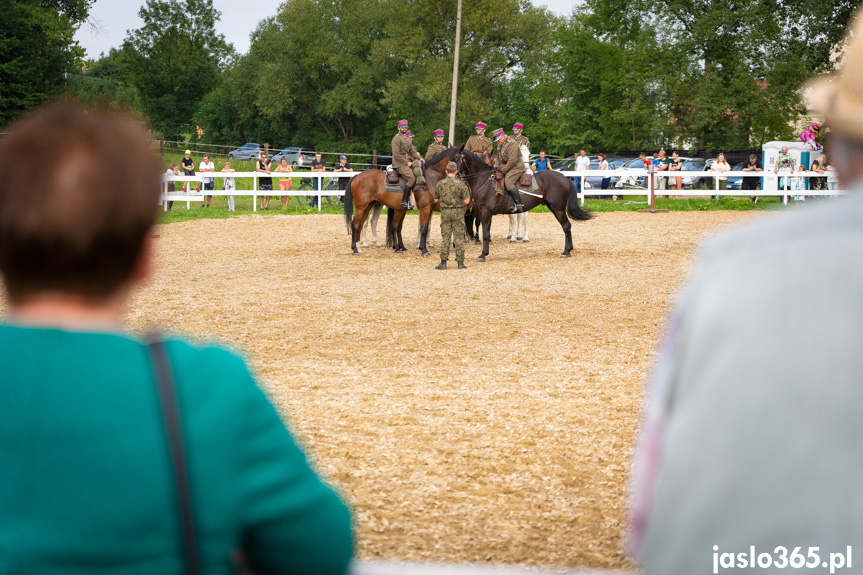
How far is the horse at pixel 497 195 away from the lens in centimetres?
1587

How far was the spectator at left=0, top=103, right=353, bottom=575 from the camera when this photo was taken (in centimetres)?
116

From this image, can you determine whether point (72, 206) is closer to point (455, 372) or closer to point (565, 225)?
point (455, 372)

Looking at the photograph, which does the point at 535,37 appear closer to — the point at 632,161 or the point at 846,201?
the point at 632,161

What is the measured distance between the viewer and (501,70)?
2317 inches

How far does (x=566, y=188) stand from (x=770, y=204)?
12.1m

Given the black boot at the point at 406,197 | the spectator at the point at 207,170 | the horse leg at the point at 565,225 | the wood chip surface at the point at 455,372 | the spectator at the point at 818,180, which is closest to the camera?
the wood chip surface at the point at 455,372

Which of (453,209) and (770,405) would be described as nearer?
(770,405)

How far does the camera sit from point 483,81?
5884cm

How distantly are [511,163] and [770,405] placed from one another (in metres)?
15.6

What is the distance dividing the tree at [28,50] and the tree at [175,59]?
3127cm

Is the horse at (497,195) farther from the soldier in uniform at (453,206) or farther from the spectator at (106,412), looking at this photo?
the spectator at (106,412)

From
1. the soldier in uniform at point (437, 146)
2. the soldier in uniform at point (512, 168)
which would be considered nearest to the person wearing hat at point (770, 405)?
the soldier in uniform at point (512, 168)

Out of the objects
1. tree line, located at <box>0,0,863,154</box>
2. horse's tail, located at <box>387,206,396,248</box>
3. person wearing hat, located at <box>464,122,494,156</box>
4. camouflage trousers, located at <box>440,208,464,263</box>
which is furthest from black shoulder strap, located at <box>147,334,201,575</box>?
tree line, located at <box>0,0,863,154</box>

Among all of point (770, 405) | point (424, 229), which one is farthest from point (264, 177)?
point (770, 405)
